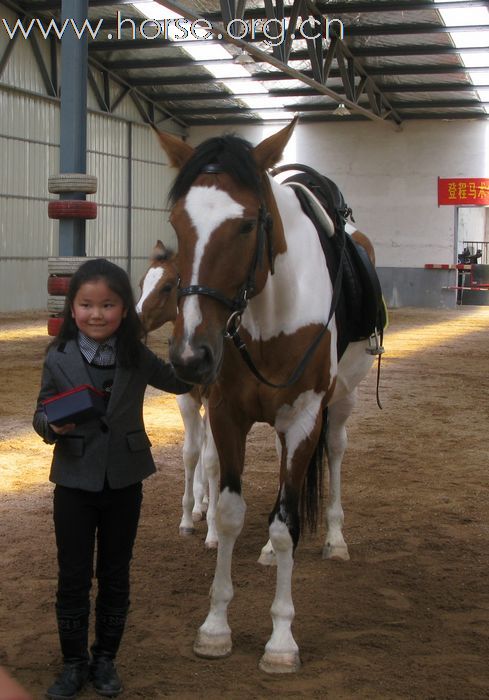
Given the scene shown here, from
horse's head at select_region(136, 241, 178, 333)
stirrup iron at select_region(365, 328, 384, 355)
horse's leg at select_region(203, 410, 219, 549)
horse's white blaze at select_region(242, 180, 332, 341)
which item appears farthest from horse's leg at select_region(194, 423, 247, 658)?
horse's head at select_region(136, 241, 178, 333)

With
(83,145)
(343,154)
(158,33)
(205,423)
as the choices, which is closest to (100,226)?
(158,33)

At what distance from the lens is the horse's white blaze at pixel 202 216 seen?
255 cm

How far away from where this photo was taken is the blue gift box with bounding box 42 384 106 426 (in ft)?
8.18

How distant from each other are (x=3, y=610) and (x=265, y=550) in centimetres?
122

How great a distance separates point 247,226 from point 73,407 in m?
0.78

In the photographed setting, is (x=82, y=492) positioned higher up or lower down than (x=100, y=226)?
lower down

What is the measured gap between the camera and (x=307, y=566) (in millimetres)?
4008

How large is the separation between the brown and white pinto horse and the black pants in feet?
1.61

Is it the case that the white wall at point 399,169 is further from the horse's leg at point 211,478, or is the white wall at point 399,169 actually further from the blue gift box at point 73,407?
the blue gift box at point 73,407

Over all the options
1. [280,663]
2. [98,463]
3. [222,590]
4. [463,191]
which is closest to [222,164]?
[98,463]

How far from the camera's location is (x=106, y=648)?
8.95 ft

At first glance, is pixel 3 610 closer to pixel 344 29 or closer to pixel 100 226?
pixel 344 29

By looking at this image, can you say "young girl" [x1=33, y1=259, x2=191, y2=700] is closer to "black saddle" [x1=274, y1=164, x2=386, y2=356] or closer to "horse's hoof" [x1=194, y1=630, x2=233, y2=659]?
"horse's hoof" [x1=194, y1=630, x2=233, y2=659]

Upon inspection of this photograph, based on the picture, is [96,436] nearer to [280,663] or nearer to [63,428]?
[63,428]
